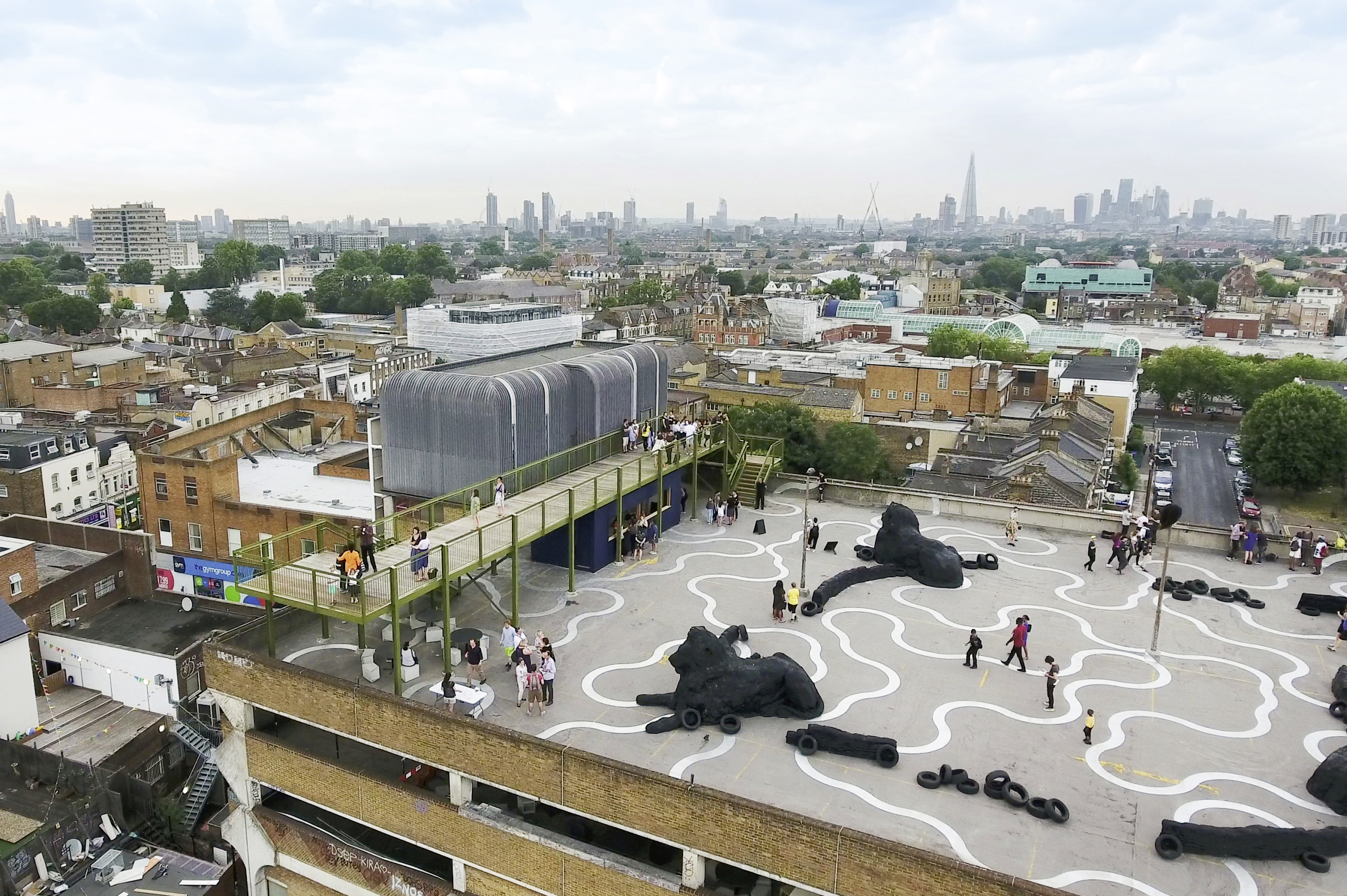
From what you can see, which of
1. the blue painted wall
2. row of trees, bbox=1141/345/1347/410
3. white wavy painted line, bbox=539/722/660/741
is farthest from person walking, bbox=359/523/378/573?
row of trees, bbox=1141/345/1347/410

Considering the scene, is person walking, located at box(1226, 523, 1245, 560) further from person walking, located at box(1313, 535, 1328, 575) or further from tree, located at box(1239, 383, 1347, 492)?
tree, located at box(1239, 383, 1347, 492)

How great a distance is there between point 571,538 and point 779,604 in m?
6.85

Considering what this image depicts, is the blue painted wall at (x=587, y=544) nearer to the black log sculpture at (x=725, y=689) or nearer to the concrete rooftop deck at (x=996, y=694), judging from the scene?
the concrete rooftop deck at (x=996, y=694)

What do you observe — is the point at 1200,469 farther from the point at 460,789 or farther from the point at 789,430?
the point at 460,789

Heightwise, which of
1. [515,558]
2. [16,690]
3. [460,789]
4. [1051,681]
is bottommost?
[16,690]

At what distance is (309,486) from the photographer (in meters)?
58.3

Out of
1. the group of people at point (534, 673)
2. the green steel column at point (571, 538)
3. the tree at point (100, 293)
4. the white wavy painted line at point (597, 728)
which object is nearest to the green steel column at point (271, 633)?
the group of people at point (534, 673)

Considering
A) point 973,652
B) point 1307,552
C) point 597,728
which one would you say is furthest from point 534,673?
point 1307,552

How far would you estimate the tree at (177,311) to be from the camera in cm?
16412

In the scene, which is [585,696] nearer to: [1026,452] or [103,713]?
[103,713]

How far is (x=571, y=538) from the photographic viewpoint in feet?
95.3

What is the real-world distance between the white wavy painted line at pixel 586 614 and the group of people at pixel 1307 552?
23.0m

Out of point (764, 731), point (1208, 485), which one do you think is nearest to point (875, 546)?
point (764, 731)

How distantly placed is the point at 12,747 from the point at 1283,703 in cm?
4433
